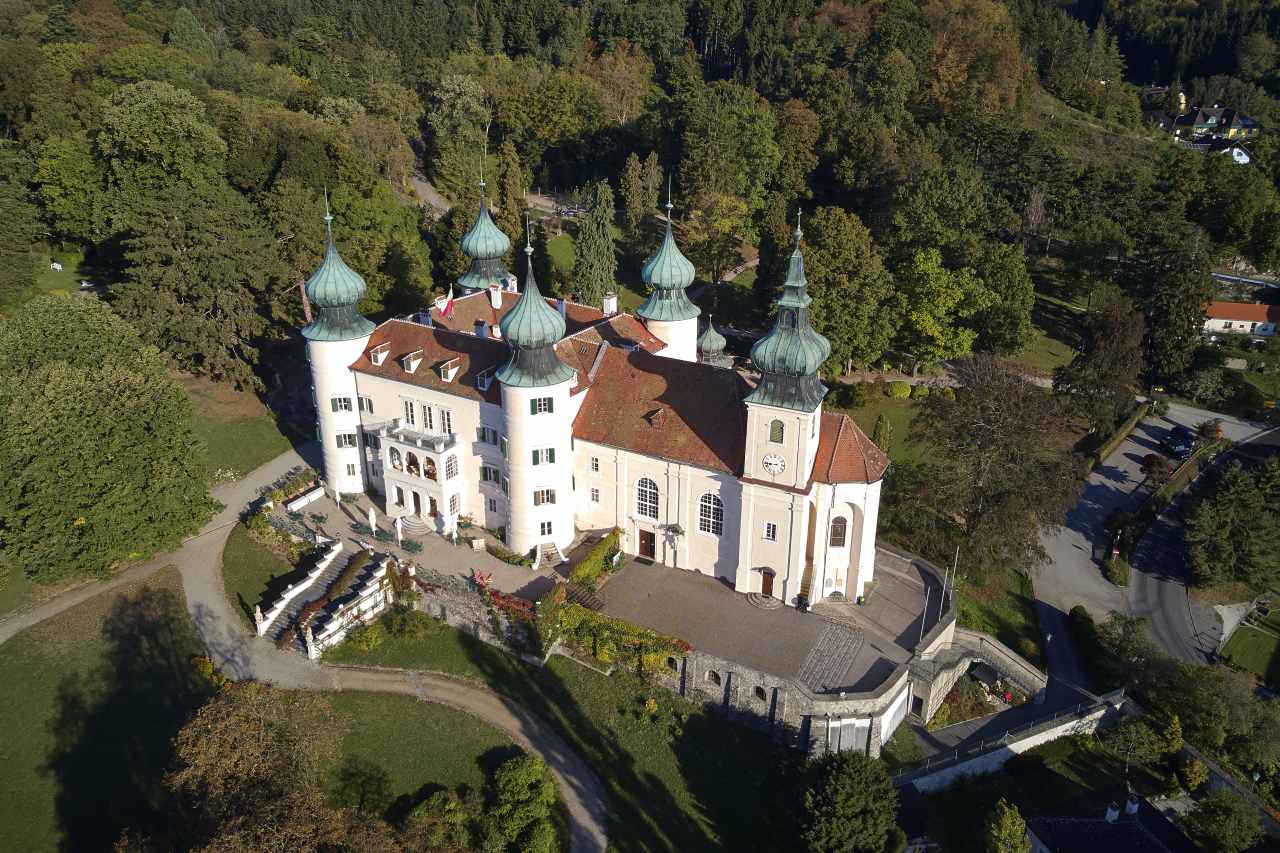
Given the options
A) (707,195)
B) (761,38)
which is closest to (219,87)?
(707,195)

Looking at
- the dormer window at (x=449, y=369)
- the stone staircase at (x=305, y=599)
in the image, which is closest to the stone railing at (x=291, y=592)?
the stone staircase at (x=305, y=599)

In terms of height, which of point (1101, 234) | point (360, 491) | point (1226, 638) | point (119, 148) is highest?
point (119, 148)

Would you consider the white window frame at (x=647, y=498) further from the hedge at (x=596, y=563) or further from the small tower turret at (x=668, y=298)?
the small tower turret at (x=668, y=298)

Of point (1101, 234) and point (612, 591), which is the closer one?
point (612, 591)

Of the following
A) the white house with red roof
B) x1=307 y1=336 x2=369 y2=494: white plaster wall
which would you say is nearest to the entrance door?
x1=307 y1=336 x2=369 y2=494: white plaster wall

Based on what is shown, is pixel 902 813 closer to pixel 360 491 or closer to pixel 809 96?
pixel 360 491

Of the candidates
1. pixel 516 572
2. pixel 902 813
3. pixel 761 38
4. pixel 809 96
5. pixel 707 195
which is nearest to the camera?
pixel 902 813
